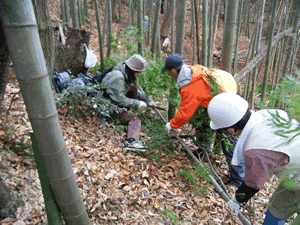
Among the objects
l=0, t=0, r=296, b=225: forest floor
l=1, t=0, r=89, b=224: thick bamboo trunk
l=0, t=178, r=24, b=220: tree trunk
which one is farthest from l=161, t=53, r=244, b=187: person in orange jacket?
l=0, t=178, r=24, b=220: tree trunk

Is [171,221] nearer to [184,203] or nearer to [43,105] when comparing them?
[184,203]

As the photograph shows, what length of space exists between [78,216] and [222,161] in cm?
304

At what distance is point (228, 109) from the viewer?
77.1 inches

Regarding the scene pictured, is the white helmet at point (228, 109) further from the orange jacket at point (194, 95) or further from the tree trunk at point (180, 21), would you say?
the tree trunk at point (180, 21)

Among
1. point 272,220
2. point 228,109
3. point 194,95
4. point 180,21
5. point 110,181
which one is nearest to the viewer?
point 228,109

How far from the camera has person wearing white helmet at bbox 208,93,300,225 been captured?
169cm

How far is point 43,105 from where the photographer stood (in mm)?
1051

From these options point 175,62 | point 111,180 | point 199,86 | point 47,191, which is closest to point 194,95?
point 199,86

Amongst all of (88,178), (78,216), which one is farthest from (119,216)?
(78,216)

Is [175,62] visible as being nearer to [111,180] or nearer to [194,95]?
[194,95]

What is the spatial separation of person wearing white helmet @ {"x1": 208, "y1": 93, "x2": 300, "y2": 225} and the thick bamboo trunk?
1.48m

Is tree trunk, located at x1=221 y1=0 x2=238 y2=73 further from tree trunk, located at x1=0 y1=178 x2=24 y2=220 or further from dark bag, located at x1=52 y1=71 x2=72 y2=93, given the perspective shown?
tree trunk, located at x1=0 y1=178 x2=24 y2=220

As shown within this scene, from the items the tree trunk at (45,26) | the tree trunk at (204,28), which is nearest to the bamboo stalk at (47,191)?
the tree trunk at (45,26)

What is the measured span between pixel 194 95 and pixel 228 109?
2.79 feet
